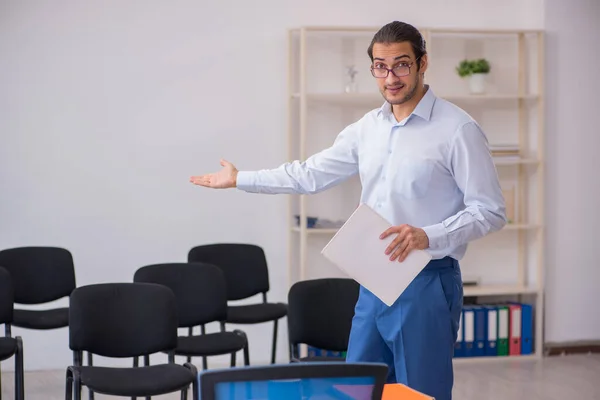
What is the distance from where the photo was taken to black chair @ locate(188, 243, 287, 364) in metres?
5.49

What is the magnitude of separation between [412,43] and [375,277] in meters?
0.70

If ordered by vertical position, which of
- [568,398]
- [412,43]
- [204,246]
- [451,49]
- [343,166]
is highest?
[451,49]

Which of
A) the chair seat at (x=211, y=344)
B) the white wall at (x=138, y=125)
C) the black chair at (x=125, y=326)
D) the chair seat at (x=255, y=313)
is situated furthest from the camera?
the white wall at (x=138, y=125)

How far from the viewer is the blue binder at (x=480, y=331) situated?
6.16 m

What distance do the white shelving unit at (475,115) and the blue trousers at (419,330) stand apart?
317cm

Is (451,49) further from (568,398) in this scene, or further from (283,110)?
(568,398)

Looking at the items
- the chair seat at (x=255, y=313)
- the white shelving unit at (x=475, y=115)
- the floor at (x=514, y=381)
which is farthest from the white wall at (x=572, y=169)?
the chair seat at (x=255, y=313)

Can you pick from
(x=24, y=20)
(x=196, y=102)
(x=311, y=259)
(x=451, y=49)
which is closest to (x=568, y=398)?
(x=311, y=259)

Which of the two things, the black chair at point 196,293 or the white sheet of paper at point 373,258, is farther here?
the black chair at point 196,293

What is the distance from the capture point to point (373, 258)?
259cm

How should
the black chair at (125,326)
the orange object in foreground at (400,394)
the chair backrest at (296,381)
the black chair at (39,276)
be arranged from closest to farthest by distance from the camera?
the chair backrest at (296,381) → the orange object in foreground at (400,394) → the black chair at (125,326) → the black chair at (39,276)

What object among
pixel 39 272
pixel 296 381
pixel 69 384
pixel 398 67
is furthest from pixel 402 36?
pixel 39 272

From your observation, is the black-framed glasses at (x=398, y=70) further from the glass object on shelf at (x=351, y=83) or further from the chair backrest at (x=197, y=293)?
the glass object on shelf at (x=351, y=83)

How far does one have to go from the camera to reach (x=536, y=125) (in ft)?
20.7
